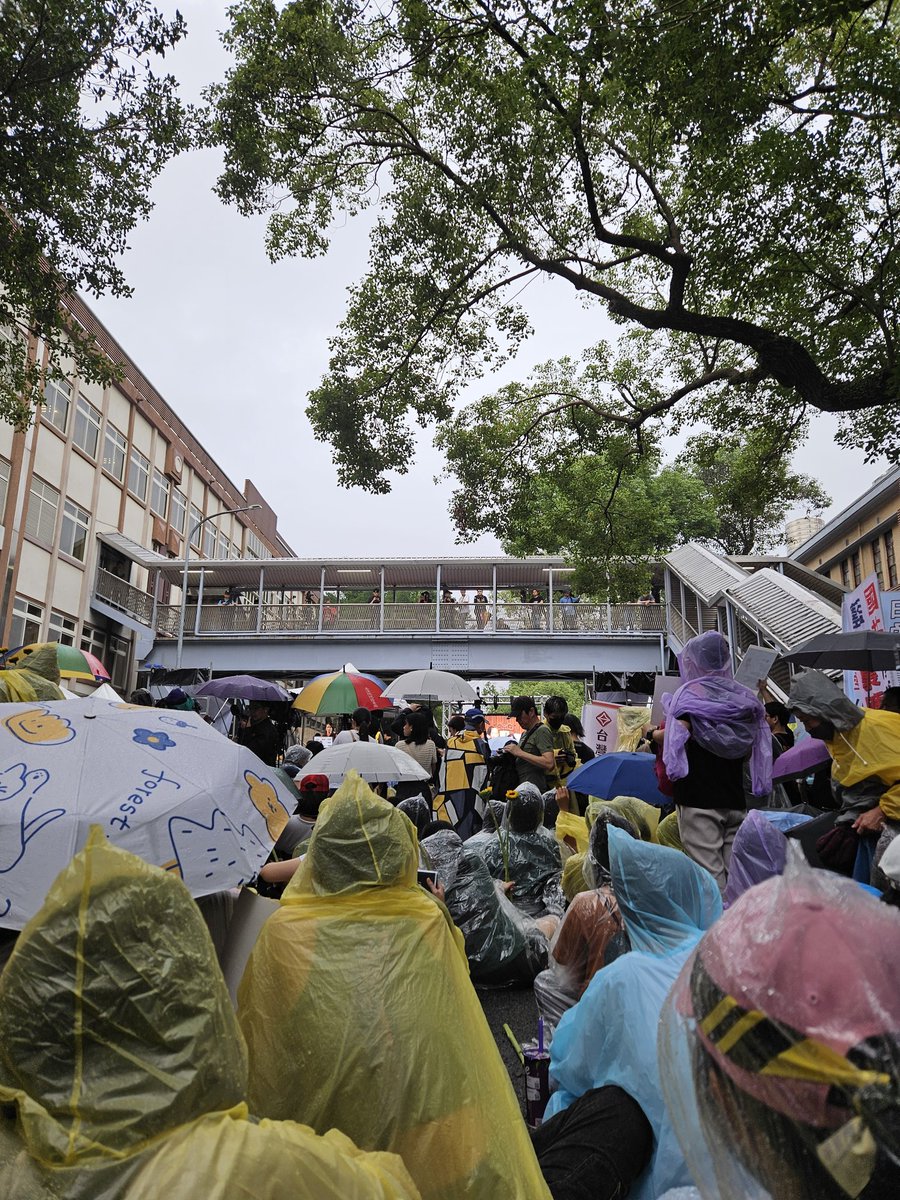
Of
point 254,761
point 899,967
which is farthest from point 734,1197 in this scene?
point 254,761

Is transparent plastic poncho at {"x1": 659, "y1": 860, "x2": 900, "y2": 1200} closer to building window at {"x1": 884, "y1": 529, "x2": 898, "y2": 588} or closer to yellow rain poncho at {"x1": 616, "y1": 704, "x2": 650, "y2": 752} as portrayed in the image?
yellow rain poncho at {"x1": 616, "y1": 704, "x2": 650, "y2": 752}

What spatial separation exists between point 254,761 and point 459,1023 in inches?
47.1

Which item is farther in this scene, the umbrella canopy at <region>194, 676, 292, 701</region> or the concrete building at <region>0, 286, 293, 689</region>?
the concrete building at <region>0, 286, 293, 689</region>

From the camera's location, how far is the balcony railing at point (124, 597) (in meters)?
24.6

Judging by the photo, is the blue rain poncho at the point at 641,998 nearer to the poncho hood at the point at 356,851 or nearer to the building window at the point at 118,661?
the poncho hood at the point at 356,851

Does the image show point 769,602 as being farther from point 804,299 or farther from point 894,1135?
point 894,1135

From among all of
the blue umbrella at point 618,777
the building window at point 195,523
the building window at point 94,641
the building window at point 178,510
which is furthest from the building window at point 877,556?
the building window at point 195,523

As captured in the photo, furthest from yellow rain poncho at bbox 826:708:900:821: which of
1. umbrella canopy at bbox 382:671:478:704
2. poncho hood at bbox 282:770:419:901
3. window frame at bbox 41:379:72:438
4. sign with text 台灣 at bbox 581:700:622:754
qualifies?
window frame at bbox 41:379:72:438

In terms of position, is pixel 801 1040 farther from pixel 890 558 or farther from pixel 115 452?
pixel 115 452

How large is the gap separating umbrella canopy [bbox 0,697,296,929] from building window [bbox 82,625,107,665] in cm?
2345

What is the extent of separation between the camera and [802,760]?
5.70 metres

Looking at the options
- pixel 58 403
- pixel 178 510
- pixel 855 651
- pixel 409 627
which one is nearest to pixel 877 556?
pixel 409 627

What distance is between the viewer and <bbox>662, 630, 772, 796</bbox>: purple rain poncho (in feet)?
13.6

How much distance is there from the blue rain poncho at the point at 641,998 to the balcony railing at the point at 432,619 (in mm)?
19529
